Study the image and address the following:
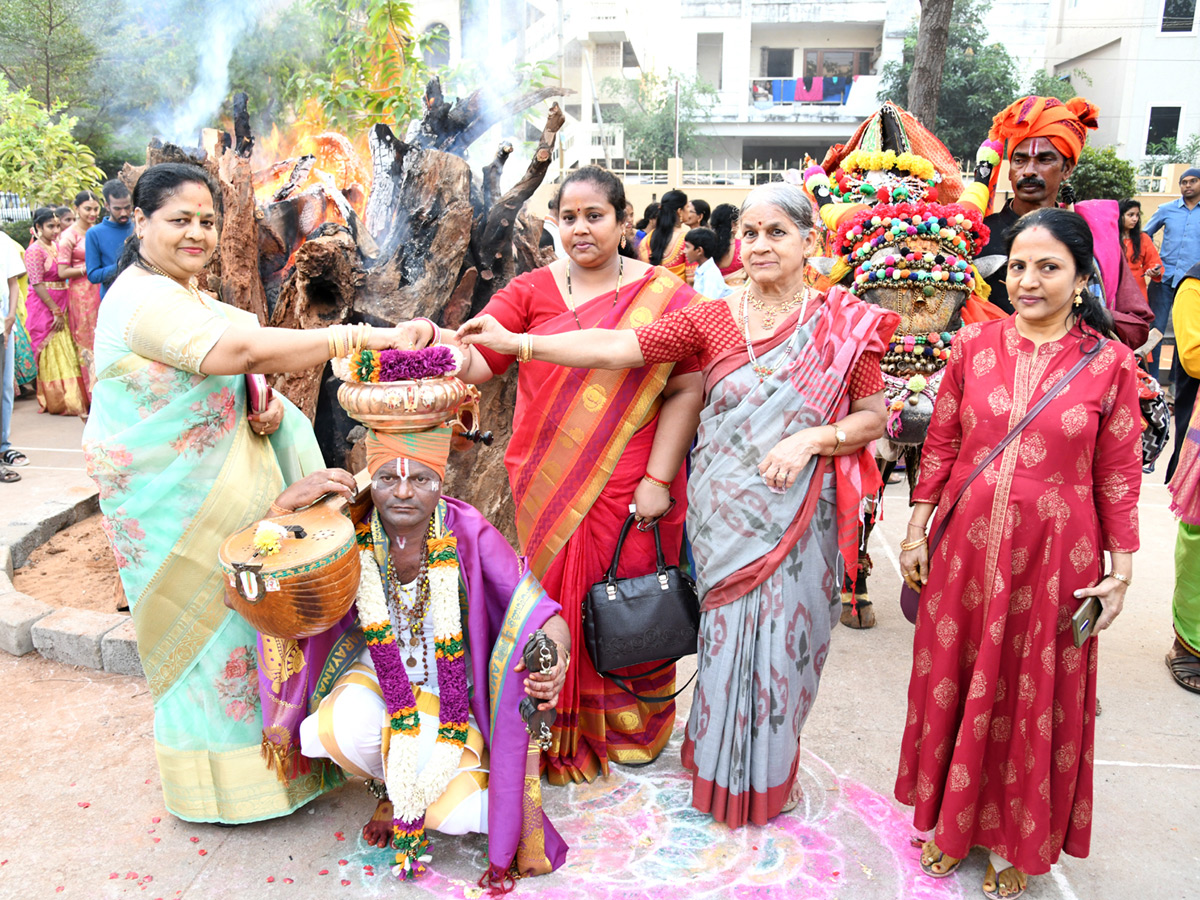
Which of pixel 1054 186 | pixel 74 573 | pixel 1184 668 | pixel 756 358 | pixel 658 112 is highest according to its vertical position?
pixel 658 112

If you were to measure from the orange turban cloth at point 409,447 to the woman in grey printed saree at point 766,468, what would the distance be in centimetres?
43

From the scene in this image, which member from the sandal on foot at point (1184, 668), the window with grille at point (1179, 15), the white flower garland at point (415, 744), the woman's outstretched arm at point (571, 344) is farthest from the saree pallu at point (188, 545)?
the window with grille at point (1179, 15)

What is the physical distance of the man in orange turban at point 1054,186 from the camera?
371 centimetres

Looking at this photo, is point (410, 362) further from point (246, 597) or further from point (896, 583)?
point (896, 583)

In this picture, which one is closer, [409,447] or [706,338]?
[409,447]

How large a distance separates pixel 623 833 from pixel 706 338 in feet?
5.83

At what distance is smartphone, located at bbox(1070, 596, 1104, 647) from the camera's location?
2.59 metres

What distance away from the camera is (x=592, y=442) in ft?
10.9

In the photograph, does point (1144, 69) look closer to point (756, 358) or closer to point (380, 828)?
point (756, 358)

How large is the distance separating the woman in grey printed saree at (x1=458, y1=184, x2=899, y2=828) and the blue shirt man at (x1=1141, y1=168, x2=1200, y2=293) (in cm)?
879

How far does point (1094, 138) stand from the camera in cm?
3166

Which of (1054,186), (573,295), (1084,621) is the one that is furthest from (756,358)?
(1054,186)

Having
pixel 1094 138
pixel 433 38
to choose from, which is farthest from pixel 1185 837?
pixel 1094 138

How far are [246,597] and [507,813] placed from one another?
1.06 m
